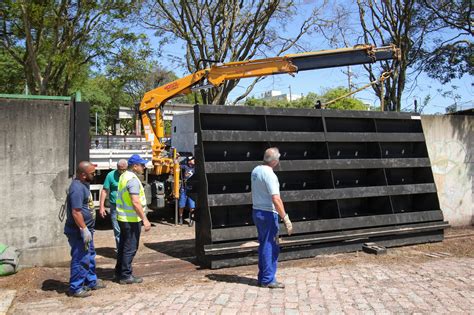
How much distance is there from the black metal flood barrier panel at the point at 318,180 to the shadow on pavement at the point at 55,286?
2.01 m

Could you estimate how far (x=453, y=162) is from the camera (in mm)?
11023

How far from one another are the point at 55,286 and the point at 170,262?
189 cm

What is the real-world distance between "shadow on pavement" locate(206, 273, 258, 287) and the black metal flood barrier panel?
1.23 ft

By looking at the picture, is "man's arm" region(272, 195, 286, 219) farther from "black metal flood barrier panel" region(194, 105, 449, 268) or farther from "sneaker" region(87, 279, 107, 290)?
"sneaker" region(87, 279, 107, 290)

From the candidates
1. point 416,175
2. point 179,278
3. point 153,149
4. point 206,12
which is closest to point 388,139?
point 416,175

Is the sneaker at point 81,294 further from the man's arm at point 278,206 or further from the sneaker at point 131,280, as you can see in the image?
the man's arm at point 278,206

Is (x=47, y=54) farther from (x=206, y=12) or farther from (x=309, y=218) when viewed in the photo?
(x=309, y=218)

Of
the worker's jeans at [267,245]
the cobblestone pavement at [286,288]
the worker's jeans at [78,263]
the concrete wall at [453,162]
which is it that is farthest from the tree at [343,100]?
the worker's jeans at [78,263]

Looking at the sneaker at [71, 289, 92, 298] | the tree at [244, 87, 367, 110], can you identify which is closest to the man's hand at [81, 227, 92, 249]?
the sneaker at [71, 289, 92, 298]

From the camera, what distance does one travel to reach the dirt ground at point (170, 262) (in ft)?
21.1

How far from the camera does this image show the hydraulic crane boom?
10.6 m

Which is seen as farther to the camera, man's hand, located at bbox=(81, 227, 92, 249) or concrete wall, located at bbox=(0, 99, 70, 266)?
concrete wall, located at bbox=(0, 99, 70, 266)

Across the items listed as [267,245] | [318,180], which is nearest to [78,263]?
[267,245]

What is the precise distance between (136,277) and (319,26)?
16780 millimetres
